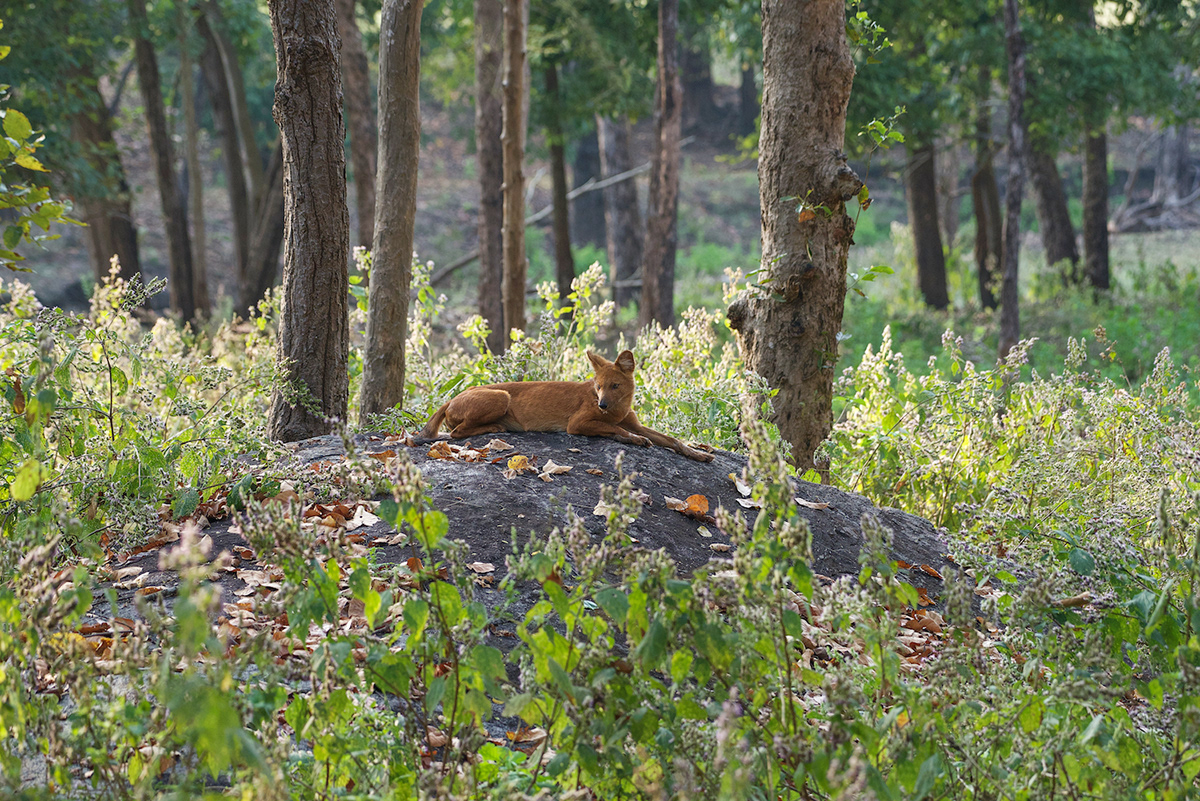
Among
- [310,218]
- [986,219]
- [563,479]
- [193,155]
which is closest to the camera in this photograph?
[563,479]

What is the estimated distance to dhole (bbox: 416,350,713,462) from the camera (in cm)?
553

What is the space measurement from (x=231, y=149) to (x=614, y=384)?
43.7ft

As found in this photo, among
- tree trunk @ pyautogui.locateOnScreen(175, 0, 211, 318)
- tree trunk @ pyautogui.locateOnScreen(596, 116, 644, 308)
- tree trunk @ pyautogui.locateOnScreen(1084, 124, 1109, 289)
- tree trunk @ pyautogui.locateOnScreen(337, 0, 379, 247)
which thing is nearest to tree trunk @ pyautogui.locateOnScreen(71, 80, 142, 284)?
tree trunk @ pyautogui.locateOnScreen(175, 0, 211, 318)

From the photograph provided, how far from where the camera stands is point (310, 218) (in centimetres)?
563

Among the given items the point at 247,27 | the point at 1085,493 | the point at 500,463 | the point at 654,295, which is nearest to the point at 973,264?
the point at 654,295

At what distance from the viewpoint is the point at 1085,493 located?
5469 millimetres

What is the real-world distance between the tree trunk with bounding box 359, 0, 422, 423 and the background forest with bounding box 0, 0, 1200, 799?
3 centimetres

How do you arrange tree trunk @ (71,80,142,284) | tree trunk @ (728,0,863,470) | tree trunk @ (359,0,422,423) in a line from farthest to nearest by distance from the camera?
tree trunk @ (71,80,142,284) → tree trunk @ (359,0,422,423) → tree trunk @ (728,0,863,470)

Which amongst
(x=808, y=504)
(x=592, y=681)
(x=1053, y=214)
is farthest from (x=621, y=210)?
(x=592, y=681)

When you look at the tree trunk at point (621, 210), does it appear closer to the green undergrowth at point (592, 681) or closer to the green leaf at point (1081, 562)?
the green leaf at point (1081, 562)

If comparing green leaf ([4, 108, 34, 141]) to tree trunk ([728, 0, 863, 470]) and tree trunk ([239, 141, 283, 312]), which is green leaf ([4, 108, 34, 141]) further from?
tree trunk ([239, 141, 283, 312])

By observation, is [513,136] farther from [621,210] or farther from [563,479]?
[621,210]

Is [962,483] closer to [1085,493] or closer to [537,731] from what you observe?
[1085,493]

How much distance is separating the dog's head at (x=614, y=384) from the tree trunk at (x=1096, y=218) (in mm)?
15172
